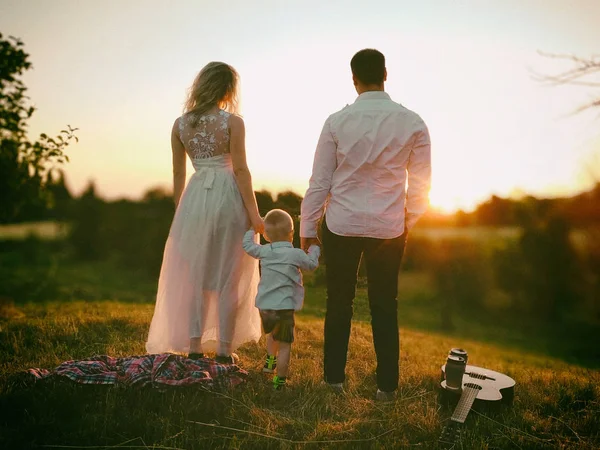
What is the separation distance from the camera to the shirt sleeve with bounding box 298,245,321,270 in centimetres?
357

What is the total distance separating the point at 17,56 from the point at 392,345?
17.6 ft

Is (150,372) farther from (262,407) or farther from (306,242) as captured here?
(306,242)

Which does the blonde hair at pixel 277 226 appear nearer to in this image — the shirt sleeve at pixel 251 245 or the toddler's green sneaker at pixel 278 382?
the shirt sleeve at pixel 251 245

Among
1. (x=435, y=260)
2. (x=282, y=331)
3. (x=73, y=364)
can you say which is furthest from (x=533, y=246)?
(x=73, y=364)

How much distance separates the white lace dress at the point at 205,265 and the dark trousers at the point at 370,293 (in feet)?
2.92

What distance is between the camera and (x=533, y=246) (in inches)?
575

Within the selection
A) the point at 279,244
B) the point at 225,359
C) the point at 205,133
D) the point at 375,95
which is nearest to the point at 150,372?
the point at 225,359

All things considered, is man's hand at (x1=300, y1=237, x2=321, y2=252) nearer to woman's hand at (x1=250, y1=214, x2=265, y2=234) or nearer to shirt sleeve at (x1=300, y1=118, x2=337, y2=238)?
shirt sleeve at (x1=300, y1=118, x2=337, y2=238)

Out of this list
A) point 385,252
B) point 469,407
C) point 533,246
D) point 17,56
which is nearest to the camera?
point 469,407

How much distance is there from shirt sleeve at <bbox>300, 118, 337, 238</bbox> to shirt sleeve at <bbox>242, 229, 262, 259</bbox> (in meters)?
0.42

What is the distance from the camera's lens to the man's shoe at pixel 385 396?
136 inches

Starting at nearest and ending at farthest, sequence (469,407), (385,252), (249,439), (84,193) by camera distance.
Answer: (249,439), (469,407), (385,252), (84,193)

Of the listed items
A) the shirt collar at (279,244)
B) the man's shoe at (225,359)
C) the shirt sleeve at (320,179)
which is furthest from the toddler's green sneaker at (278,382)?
the shirt sleeve at (320,179)

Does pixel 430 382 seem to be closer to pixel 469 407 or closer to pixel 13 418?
pixel 469 407
